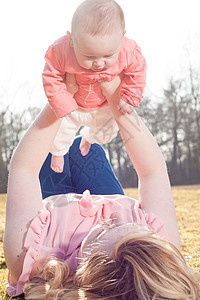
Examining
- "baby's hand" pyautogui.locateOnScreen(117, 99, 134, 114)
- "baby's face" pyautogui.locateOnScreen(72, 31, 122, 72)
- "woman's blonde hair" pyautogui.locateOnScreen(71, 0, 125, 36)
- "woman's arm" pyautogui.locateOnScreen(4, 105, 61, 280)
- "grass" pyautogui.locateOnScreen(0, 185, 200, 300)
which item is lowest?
"grass" pyautogui.locateOnScreen(0, 185, 200, 300)

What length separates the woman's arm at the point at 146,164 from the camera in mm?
1104

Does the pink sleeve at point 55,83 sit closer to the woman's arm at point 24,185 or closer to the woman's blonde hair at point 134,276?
the woman's arm at point 24,185

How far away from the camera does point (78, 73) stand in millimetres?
1036

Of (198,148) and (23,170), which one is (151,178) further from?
(198,148)

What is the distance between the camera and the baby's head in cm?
92

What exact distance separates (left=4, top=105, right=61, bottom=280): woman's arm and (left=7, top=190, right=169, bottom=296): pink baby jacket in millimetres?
34

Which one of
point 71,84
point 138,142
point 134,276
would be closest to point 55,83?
point 71,84

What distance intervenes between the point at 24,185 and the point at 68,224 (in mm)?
171

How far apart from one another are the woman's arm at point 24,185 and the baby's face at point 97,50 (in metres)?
0.20

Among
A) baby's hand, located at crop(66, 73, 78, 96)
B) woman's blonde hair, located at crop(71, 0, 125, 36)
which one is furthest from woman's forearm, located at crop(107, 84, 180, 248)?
woman's blonde hair, located at crop(71, 0, 125, 36)

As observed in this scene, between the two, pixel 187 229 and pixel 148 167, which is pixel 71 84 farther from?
pixel 187 229

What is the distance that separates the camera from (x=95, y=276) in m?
0.81

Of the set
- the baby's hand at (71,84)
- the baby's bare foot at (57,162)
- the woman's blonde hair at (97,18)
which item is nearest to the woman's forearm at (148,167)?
the baby's hand at (71,84)

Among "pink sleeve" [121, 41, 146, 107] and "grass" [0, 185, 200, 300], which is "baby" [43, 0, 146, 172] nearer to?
"pink sleeve" [121, 41, 146, 107]
